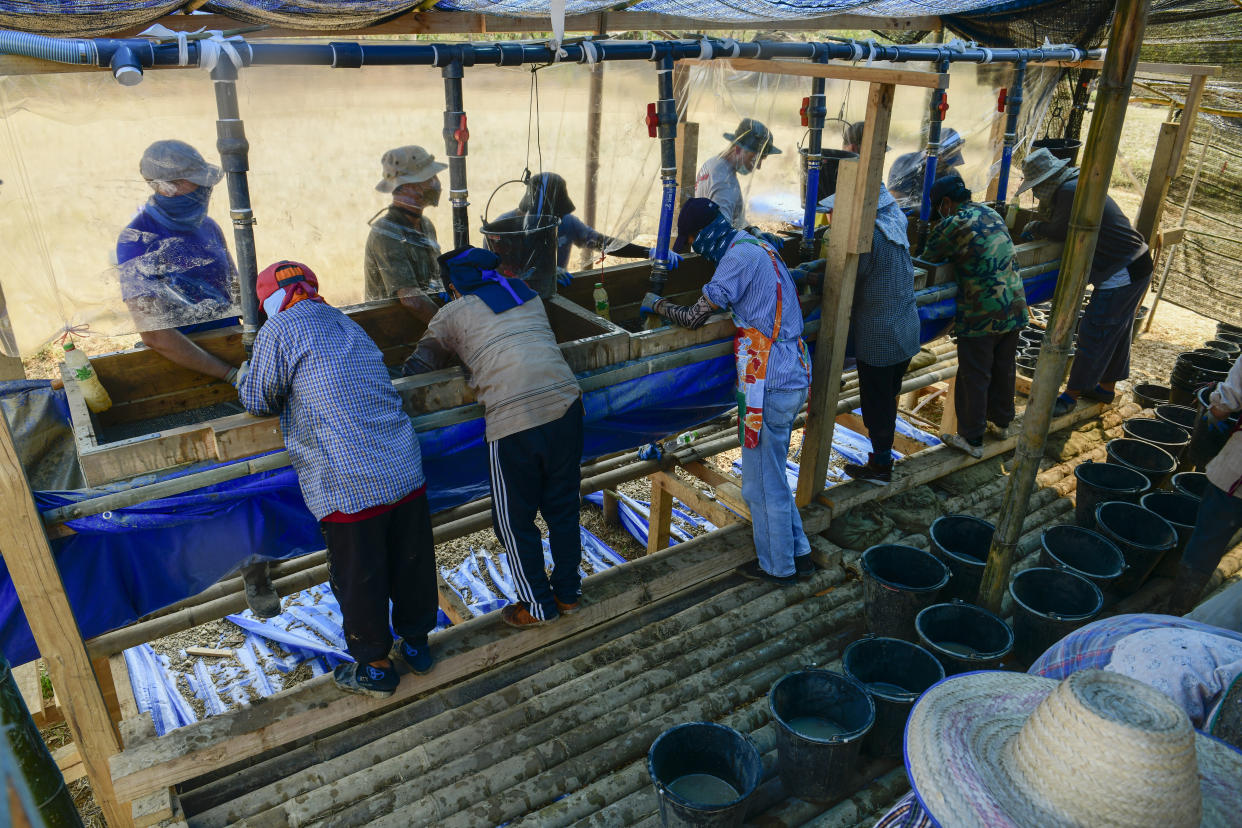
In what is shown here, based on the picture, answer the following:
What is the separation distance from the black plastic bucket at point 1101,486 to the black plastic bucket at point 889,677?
5.83 ft

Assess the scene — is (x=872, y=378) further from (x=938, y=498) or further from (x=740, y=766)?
(x=740, y=766)

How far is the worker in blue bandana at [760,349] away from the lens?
388 centimetres

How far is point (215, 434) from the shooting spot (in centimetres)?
288

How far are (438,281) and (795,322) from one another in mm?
1716

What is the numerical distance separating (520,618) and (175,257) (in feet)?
6.62

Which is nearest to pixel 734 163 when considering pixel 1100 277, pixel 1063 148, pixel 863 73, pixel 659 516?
pixel 863 73

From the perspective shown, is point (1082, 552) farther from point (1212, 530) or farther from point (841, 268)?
point (841, 268)

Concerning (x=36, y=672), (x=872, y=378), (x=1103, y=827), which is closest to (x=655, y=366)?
(x=872, y=378)

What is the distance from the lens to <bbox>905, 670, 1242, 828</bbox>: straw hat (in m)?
1.57

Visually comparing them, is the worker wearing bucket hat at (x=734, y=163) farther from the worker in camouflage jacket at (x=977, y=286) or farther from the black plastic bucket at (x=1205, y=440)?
the black plastic bucket at (x=1205, y=440)

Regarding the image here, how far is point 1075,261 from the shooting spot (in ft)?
9.61

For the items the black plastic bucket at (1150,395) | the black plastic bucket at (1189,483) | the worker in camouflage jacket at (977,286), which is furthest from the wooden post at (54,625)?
the black plastic bucket at (1150,395)

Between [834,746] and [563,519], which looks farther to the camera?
[563,519]

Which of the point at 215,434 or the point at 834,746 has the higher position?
the point at 215,434
